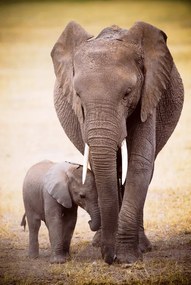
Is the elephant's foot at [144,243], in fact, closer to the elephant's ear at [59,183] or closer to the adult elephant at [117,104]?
the adult elephant at [117,104]

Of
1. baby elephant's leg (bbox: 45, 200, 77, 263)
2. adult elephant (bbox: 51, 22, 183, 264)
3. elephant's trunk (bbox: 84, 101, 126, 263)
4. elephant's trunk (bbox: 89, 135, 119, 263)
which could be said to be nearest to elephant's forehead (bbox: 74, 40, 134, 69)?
adult elephant (bbox: 51, 22, 183, 264)

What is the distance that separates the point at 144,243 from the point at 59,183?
0.36m

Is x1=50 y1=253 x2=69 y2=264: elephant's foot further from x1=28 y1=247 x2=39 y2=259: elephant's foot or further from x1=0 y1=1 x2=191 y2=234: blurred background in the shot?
x1=0 y1=1 x2=191 y2=234: blurred background

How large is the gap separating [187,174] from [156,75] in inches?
24.9

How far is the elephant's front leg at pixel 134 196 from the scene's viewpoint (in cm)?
305

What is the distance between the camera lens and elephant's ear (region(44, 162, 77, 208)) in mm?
3088

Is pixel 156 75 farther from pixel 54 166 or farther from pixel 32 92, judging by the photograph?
pixel 32 92

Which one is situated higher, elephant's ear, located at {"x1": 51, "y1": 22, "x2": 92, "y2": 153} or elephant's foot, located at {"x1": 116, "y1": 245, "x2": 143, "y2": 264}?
elephant's ear, located at {"x1": 51, "y1": 22, "x2": 92, "y2": 153}

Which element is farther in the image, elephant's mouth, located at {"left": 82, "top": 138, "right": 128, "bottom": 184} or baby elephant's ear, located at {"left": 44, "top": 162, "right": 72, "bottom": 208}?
baby elephant's ear, located at {"left": 44, "top": 162, "right": 72, "bottom": 208}

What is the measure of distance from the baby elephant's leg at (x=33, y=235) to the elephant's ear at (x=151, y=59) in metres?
0.50

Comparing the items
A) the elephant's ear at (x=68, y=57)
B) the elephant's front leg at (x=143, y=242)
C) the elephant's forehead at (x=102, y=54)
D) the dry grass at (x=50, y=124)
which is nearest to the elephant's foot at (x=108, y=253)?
the dry grass at (x=50, y=124)

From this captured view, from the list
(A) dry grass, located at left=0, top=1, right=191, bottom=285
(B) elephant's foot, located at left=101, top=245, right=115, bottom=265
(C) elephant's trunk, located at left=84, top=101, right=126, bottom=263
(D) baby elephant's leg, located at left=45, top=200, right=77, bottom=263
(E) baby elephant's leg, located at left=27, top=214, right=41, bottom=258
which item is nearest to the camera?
(C) elephant's trunk, located at left=84, top=101, right=126, bottom=263

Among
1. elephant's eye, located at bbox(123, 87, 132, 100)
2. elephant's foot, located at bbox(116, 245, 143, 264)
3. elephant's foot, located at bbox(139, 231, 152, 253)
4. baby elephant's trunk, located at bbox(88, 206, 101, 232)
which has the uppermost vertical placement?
elephant's eye, located at bbox(123, 87, 132, 100)

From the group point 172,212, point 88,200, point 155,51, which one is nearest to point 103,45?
point 155,51
